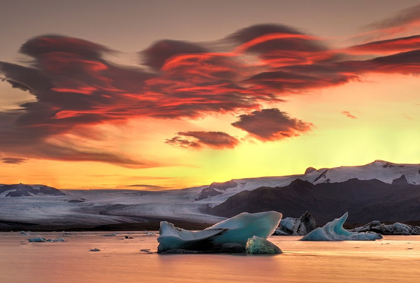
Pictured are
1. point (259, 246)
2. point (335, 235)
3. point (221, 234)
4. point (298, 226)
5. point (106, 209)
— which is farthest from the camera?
point (106, 209)

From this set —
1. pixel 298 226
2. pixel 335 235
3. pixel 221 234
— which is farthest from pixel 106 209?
pixel 221 234

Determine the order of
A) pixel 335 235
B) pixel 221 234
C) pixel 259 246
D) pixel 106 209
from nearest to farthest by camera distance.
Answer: pixel 259 246, pixel 221 234, pixel 335 235, pixel 106 209

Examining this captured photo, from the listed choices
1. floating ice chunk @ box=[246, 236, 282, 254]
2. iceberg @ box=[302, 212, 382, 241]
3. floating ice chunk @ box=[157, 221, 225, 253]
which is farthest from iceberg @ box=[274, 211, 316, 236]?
floating ice chunk @ box=[246, 236, 282, 254]

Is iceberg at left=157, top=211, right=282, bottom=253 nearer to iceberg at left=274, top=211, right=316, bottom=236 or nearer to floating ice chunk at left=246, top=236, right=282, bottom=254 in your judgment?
floating ice chunk at left=246, top=236, right=282, bottom=254

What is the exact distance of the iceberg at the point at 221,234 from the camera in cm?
2816

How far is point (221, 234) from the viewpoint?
1127 inches

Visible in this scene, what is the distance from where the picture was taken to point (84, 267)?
64.5 feet

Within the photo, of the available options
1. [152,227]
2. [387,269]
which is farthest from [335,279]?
[152,227]

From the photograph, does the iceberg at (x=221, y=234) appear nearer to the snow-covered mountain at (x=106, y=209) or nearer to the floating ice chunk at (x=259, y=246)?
the floating ice chunk at (x=259, y=246)

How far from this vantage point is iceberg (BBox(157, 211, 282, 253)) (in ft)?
92.4

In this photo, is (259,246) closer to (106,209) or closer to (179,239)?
(179,239)

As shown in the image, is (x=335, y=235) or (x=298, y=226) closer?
(x=335, y=235)

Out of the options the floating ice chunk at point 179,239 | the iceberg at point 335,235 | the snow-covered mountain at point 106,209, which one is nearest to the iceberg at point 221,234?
the floating ice chunk at point 179,239

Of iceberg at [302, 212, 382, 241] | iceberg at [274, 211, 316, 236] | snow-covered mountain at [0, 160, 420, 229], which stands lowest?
iceberg at [302, 212, 382, 241]
